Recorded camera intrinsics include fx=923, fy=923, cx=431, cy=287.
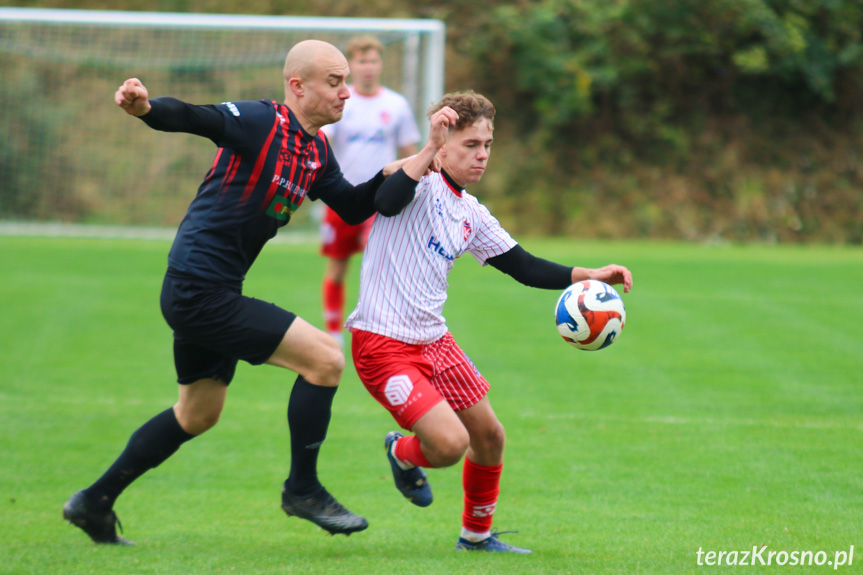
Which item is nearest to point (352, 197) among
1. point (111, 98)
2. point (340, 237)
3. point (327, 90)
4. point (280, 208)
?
point (280, 208)

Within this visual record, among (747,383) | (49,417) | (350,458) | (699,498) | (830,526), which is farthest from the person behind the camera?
(747,383)

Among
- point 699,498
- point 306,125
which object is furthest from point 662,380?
point 306,125

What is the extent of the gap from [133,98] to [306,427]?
1430mm

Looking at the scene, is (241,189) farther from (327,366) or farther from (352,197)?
(327,366)

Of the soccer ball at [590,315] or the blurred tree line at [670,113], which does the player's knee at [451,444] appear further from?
the blurred tree line at [670,113]

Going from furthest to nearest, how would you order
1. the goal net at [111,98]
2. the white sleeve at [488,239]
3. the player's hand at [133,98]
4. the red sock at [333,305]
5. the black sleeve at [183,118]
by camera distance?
1. the goal net at [111,98]
2. the red sock at [333,305]
3. the white sleeve at [488,239]
4. the black sleeve at [183,118]
5. the player's hand at [133,98]

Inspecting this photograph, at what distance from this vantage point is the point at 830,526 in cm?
409

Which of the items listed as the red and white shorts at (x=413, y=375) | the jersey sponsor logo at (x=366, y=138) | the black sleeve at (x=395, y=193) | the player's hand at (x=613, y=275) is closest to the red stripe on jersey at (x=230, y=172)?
the black sleeve at (x=395, y=193)

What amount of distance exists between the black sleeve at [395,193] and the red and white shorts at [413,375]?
0.53m

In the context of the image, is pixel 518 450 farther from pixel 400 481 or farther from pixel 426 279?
pixel 426 279

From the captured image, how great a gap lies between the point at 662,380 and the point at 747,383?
62 centimetres

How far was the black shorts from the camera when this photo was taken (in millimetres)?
3625

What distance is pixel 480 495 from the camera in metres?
4.03

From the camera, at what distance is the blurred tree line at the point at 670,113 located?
1778 centimetres
